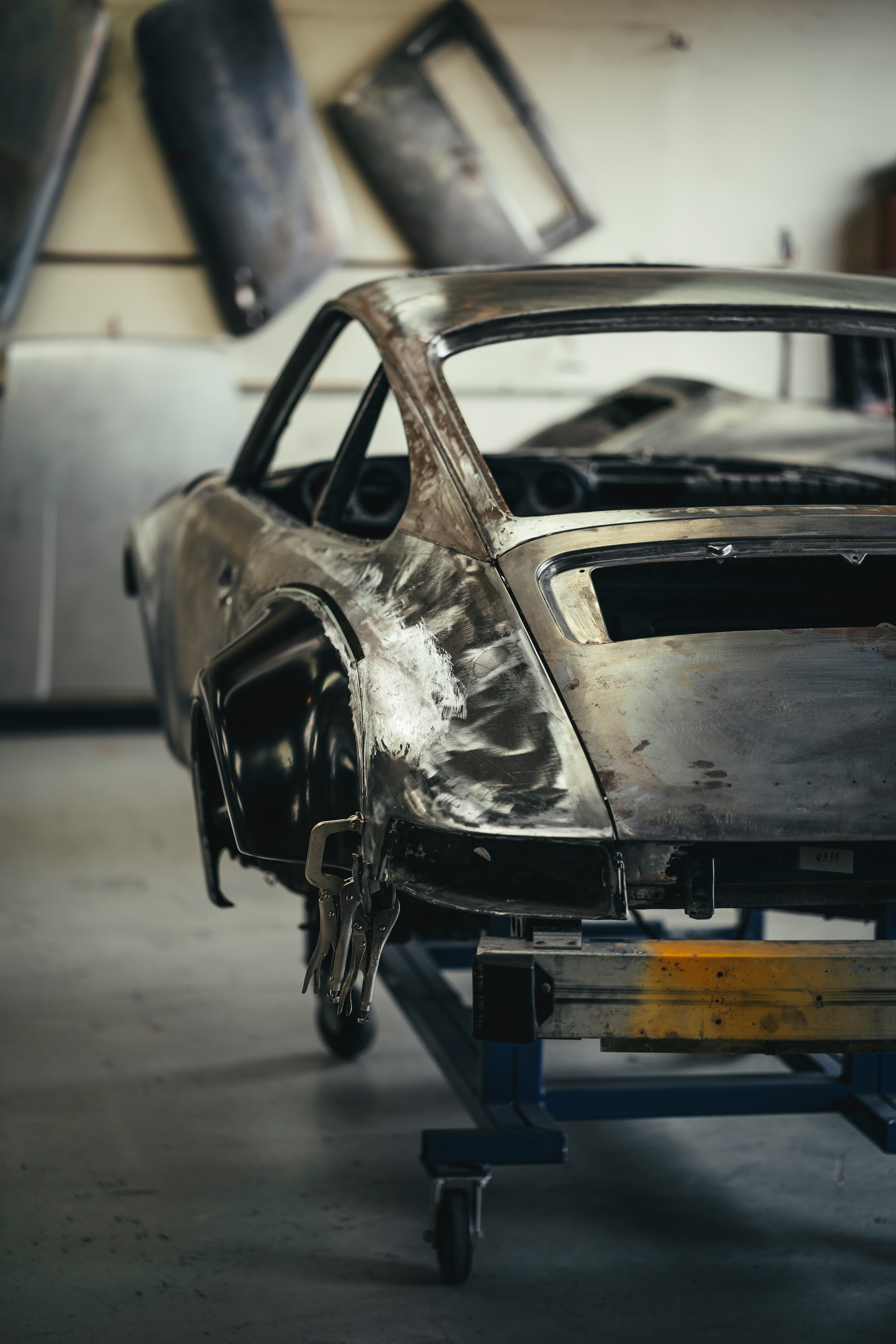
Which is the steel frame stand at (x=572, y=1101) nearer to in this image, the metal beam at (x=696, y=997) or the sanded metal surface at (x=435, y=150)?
the metal beam at (x=696, y=997)

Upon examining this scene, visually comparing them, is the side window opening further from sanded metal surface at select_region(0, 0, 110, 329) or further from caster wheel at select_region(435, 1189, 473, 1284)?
sanded metal surface at select_region(0, 0, 110, 329)

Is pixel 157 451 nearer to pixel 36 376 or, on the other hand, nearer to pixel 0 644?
pixel 36 376

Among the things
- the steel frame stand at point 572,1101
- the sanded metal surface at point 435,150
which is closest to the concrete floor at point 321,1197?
the steel frame stand at point 572,1101

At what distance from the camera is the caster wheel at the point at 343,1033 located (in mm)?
2971

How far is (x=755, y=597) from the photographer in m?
2.05

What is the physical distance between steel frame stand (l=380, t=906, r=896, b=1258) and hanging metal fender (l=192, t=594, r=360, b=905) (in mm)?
384

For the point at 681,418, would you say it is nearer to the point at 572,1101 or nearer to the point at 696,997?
the point at 572,1101

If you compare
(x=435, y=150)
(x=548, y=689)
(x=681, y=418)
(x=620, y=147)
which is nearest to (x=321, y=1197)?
(x=548, y=689)

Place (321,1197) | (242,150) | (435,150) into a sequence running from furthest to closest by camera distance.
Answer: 1. (435,150)
2. (242,150)
3. (321,1197)

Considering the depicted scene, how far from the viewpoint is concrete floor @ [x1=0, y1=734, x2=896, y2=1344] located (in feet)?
6.41

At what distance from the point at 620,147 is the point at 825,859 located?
6.65 meters

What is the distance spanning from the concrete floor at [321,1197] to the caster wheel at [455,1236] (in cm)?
3

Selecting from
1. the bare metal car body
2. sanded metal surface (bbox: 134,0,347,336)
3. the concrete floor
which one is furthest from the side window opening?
sanded metal surface (bbox: 134,0,347,336)

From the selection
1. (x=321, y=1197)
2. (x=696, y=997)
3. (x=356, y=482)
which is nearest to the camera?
(x=696, y=997)
